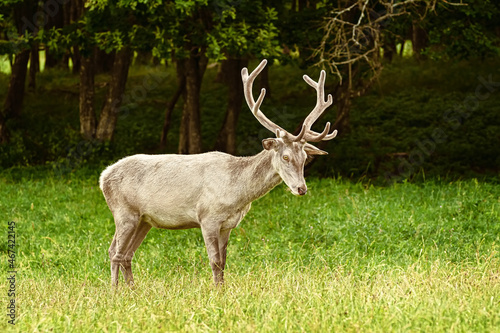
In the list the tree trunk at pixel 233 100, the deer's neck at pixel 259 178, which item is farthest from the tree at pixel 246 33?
the deer's neck at pixel 259 178

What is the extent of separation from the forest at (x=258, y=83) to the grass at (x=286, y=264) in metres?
2.44

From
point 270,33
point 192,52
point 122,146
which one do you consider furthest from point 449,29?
point 122,146

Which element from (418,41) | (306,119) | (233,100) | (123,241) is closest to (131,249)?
(123,241)

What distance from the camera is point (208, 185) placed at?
6910 mm

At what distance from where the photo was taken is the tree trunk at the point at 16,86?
18312mm

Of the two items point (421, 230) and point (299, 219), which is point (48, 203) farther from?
point (421, 230)

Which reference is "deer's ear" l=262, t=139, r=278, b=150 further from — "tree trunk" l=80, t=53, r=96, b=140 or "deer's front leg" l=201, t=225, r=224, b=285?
"tree trunk" l=80, t=53, r=96, b=140

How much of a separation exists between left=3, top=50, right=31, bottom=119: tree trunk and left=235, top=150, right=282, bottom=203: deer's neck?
42.0 ft

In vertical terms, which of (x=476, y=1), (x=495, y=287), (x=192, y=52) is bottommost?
(x=495, y=287)

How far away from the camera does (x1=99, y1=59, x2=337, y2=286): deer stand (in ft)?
21.7

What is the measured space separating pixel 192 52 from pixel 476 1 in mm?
5636

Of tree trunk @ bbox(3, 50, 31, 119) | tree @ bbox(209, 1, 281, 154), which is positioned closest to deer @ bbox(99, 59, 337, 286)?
tree @ bbox(209, 1, 281, 154)

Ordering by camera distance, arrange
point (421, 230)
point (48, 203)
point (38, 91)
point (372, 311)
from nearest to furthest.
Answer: point (372, 311)
point (421, 230)
point (48, 203)
point (38, 91)

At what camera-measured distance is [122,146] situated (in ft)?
56.6
